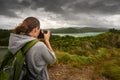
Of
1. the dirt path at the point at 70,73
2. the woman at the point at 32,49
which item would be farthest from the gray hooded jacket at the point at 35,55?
the dirt path at the point at 70,73

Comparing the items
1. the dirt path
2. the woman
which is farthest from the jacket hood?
the dirt path

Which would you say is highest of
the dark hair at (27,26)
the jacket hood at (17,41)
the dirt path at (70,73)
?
the dark hair at (27,26)

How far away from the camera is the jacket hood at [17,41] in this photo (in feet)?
8.73

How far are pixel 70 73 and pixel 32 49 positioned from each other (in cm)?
575

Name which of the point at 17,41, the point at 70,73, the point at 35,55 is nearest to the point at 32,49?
the point at 35,55

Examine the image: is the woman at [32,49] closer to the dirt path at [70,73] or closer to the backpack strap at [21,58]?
the backpack strap at [21,58]

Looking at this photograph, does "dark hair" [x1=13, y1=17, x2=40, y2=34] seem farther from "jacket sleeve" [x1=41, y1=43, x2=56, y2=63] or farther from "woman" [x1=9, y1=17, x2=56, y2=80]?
"jacket sleeve" [x1=41, y1=43, x2=56, y2=63]

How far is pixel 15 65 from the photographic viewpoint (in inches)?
103

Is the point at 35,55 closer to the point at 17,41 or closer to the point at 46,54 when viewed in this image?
the point at 46,54

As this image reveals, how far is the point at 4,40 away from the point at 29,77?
76718mm

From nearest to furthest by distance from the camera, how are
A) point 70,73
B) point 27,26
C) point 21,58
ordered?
1. point 21,58
2. point 27,26
3. point 70,73

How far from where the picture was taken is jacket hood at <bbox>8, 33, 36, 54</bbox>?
2661mm

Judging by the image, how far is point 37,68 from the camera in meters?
2.70

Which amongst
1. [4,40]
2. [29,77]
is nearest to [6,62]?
[29,77]
